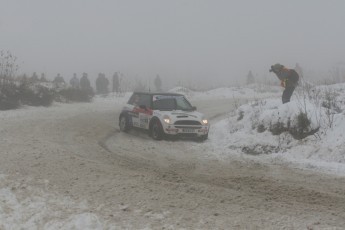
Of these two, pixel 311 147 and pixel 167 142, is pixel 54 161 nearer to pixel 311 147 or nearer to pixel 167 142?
pixel 167 142

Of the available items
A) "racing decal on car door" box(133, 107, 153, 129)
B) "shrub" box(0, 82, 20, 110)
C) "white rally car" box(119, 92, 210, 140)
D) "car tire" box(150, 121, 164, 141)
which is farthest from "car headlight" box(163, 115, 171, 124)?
"shrub" box(0, 82, 20, 110)

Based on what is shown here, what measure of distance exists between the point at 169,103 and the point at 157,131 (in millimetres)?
1367

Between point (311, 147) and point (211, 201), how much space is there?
4.47 metres

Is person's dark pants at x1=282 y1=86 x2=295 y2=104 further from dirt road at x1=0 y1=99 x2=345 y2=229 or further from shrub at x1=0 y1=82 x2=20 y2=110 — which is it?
shrub at x1=0 y1=82 x2=20 y2=110

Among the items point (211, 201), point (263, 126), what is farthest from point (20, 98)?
point (211, 201)

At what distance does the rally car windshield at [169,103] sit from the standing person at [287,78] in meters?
3.13

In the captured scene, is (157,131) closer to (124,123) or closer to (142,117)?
(142,117)

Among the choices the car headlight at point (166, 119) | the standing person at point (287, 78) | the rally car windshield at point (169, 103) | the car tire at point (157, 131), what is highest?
the standing person at point (287, 78)

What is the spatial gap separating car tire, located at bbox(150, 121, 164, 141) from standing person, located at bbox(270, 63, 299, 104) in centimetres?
417

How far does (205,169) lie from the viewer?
9.00 metres

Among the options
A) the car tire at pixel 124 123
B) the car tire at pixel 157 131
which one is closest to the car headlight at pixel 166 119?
the car tire at pixel 157 131

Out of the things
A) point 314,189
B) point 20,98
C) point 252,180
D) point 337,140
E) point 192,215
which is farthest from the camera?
point 20,98

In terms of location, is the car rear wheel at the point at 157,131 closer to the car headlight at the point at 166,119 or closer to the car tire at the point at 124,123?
the car headlight at the point at 166,119

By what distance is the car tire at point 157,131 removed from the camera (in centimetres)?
1326
